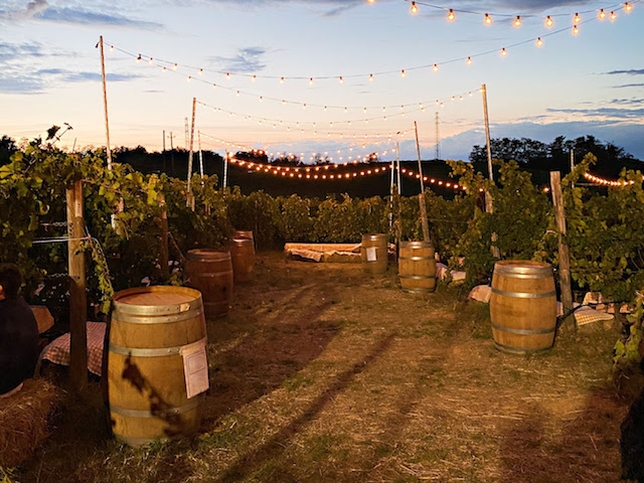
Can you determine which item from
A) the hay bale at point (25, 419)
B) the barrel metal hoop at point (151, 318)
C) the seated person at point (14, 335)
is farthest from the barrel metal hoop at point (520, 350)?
the seated person at point (14, 335)

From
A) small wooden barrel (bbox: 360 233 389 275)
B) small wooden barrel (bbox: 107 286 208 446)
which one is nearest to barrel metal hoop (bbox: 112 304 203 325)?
small wooden barrel (bbox: 107 286 208 446)

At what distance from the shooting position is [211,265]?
6.47m

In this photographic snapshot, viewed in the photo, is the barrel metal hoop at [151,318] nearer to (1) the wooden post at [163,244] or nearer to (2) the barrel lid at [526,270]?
(2) the barrel lid at [526,270]

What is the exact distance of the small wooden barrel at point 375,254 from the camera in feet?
33.9

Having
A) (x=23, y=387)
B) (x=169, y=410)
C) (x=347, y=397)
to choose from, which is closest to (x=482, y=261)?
(x=347, y=397)

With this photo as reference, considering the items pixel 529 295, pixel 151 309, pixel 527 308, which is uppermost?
pixel 151 309

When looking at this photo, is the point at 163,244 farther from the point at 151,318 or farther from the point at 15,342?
the point at 151,318

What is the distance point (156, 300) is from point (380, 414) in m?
1.67

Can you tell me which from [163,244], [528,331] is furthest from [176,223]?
[528,331]

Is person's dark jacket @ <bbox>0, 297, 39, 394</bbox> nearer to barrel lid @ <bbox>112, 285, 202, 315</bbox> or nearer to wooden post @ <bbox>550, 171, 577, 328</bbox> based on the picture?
barrel lid @ <bbox>112, 285, 202, 315</bbox>

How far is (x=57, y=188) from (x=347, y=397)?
8.24ft

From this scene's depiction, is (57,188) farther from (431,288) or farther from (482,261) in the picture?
(431,288)

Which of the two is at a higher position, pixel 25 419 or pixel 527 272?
pixel 527 272

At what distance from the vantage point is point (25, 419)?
10.5 ft
